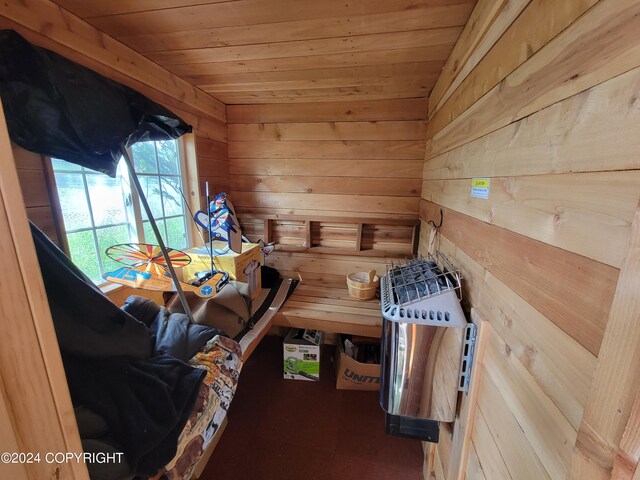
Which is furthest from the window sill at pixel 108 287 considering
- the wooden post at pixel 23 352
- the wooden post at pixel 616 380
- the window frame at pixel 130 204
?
the wooden post at pixel 616 380

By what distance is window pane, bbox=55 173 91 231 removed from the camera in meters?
1.07

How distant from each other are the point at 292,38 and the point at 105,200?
121 cm

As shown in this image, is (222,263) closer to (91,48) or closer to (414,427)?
(91,48)

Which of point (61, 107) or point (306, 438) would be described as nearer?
point (61, 107)

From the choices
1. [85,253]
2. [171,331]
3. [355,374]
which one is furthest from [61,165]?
[355,374]

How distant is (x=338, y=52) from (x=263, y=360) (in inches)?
86.3

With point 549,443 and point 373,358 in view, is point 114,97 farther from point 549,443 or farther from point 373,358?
point 373,358

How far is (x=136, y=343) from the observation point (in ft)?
2.56

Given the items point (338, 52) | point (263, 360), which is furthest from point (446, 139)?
point (263, 360)

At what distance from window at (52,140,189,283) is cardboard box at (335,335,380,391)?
4.79ft

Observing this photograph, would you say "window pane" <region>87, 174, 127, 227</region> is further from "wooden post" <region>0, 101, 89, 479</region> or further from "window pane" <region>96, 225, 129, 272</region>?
"wooden post" <region>0, 101, 89, 479</region>

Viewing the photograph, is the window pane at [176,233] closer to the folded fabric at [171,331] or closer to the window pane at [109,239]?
the window pane at [109,239]

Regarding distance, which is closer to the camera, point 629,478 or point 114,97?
point 629,478

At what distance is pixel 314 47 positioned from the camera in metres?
1.20
